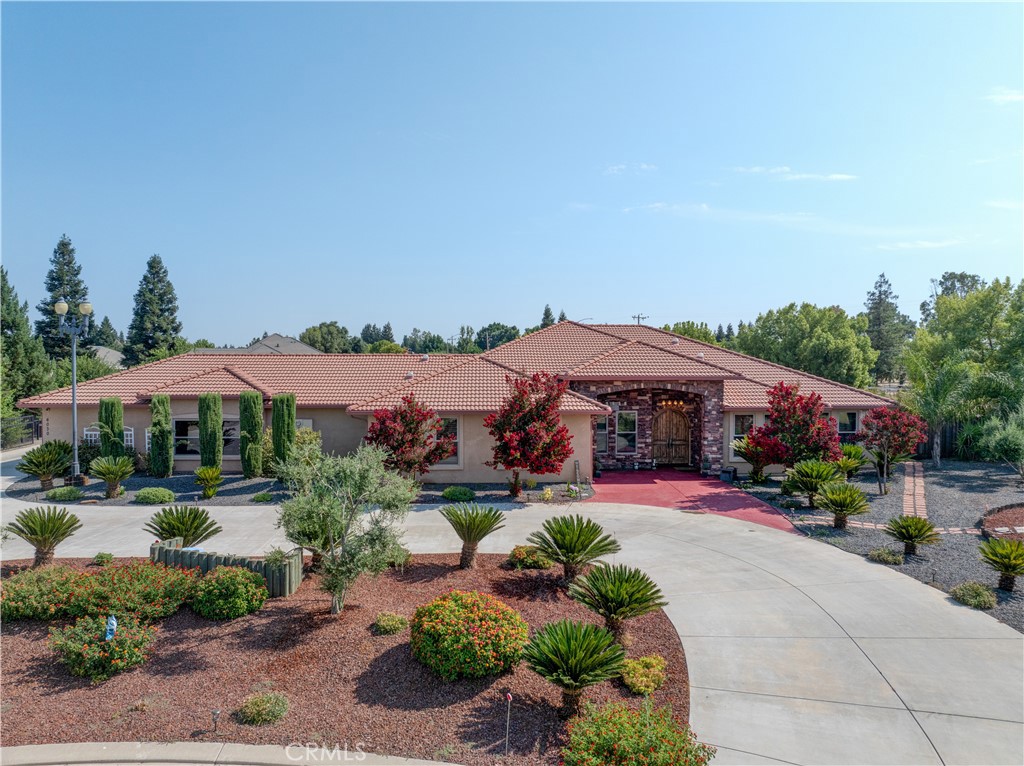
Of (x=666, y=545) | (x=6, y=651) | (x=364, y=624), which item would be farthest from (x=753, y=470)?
(x=6, y=651)

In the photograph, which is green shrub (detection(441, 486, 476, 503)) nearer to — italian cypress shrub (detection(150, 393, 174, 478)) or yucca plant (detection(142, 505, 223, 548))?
yucca plant (detection(142, 505, 223, 548))

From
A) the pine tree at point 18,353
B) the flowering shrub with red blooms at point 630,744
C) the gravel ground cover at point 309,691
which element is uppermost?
the pine tree at point 18,353

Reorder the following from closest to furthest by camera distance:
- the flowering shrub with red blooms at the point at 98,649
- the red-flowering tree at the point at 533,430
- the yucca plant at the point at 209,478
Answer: the flowering shrub with red blooms at the point at 98,649, the red-flowering tree at the point at 533,430, the yucca plant at the point at 209,478

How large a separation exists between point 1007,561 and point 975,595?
1.10 meters

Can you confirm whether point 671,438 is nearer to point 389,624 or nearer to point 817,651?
point 817,651

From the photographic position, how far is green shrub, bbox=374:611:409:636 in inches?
310

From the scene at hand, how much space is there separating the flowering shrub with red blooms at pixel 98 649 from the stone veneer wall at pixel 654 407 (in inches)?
563

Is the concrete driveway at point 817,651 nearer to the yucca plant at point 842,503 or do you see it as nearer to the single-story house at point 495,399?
the yucca plant at point 842,503

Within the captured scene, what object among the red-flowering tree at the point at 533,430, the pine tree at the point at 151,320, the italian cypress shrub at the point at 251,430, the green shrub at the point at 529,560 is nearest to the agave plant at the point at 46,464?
the italian cypress shrub at the point at 251,430

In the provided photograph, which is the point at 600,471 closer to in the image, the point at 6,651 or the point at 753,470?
the point at 753,470

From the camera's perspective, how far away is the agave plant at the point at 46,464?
1769 centimetres

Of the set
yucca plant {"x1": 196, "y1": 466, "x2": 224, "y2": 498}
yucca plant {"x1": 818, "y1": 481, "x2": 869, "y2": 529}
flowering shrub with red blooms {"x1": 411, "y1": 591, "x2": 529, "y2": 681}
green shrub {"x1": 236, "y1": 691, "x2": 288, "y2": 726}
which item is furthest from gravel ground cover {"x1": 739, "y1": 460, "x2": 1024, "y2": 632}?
yucca plant {"x1": 196, "y1": 466, "x2": 224, "y2": 498}

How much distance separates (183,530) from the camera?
10562mm

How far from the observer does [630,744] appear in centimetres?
480
